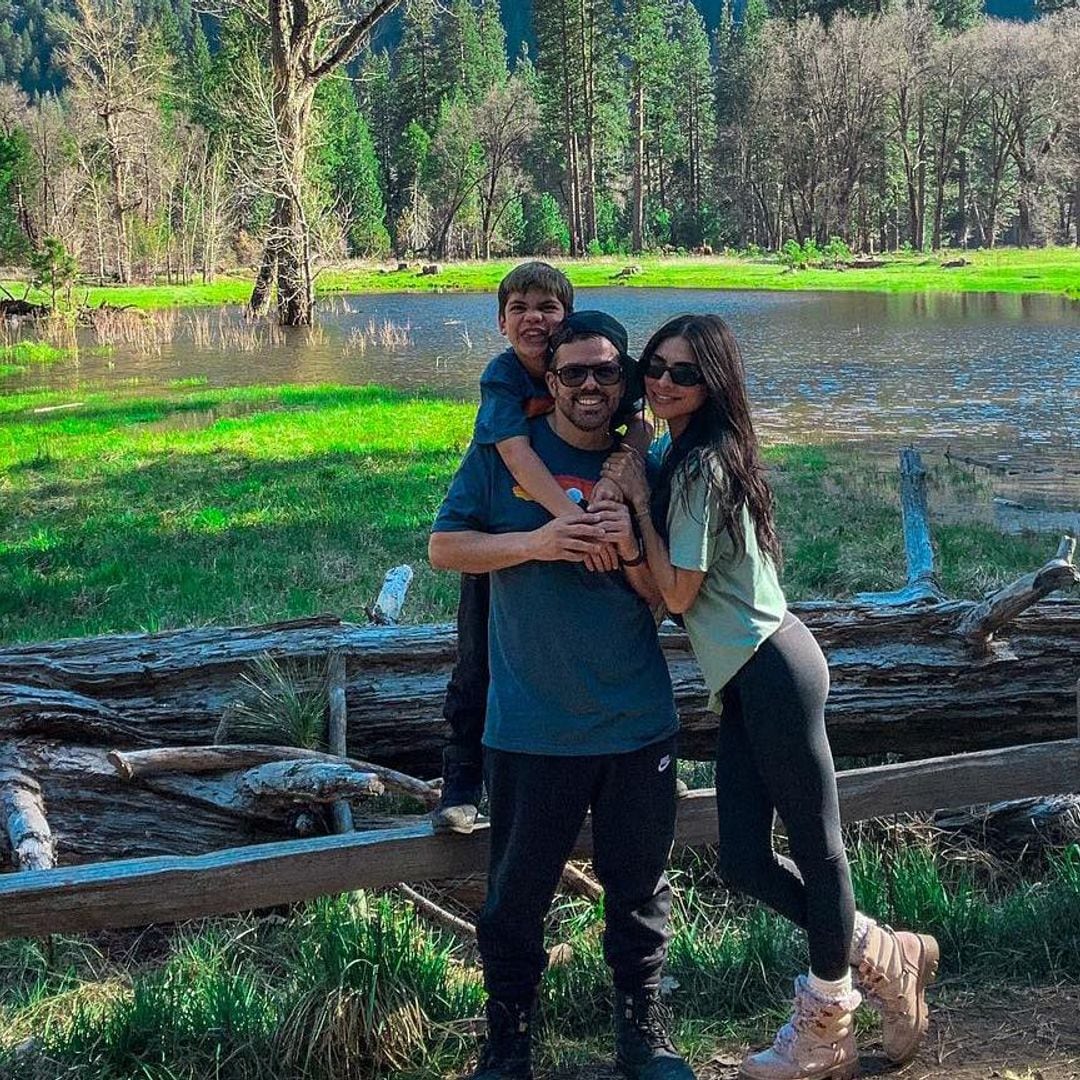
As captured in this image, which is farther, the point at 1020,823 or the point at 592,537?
the point at 1020,823

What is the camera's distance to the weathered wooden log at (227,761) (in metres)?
4.08

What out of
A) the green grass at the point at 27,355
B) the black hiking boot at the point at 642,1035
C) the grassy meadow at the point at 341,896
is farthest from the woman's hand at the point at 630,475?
the green grass at the point at 27,355

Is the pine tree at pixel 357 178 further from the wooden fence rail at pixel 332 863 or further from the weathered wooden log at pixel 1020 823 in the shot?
the wooden fence rail at pixel 332 863

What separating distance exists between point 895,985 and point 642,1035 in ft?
2.13

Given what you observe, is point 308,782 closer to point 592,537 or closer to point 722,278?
point 592,537

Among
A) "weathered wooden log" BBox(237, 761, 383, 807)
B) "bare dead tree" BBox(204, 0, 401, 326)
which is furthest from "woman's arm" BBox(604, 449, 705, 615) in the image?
"bare dead tree" BBox(204, 0, 401, 326)

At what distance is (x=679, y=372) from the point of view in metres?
2.98

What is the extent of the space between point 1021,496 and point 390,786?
9.34 metres

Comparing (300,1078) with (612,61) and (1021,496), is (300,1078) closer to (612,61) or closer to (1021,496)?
(1021,496)

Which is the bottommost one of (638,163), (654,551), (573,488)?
(654,551)

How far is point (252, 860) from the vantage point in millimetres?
3303

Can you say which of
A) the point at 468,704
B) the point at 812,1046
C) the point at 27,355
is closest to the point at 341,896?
the point at 468,704

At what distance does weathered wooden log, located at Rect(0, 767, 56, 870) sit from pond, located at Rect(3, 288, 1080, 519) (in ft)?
29.1

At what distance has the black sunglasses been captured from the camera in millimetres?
2971
